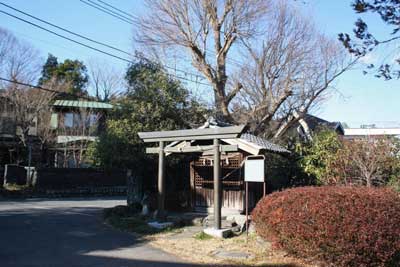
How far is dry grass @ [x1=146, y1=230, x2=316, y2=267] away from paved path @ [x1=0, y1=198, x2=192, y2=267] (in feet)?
1.42

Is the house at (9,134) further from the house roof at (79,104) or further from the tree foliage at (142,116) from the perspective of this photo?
the tree foliage at (142,116)

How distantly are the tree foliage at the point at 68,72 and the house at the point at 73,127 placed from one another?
6938 mm

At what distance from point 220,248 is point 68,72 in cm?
3917

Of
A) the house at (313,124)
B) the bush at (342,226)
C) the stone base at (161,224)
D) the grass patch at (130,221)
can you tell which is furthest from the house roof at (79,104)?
the bush at (342,226)

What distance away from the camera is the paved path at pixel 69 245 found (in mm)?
9125

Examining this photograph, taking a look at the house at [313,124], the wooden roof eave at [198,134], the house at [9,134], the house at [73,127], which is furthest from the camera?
the house at [73,127]

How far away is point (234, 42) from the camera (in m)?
23.5

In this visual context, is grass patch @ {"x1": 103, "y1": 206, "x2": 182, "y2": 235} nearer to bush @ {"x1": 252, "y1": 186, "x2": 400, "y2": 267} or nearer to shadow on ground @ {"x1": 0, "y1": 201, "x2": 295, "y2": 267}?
shadow on ground @ {"x1": 0, "y1": 201, "x2": 295, "y2": 267}

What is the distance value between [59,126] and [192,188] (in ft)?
75.5

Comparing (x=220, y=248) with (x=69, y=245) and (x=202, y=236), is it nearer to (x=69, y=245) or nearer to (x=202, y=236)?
(x=202, y=236)

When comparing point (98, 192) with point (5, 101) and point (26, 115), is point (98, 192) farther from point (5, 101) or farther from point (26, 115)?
point (5, 101)

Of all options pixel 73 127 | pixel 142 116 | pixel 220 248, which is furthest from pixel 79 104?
pixel 220 248

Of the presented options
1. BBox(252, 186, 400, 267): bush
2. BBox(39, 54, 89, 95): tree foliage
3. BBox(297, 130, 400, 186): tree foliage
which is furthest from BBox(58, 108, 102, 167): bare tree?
BBox(252, 186, 400, 267): bush

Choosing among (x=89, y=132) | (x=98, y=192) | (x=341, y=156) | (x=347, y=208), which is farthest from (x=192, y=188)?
(x=89, y=132)
